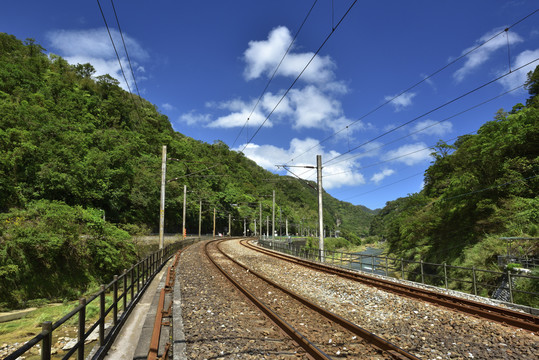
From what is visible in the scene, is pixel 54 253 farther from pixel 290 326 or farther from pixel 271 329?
pixel 290 326

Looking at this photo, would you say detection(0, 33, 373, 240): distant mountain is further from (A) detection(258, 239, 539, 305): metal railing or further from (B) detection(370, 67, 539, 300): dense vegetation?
(B) detection(370, 67, 539, 300): dense vegetation

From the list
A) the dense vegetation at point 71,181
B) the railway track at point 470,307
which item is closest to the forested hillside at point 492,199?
the railway track at point 470,307

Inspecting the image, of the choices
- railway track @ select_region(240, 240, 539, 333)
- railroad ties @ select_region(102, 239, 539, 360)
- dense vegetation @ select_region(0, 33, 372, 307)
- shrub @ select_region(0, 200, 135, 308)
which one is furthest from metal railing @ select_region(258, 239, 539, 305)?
shrub @ select_region(0, 200, 135, 308)

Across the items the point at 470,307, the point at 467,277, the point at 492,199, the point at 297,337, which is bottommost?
the point at 467,277

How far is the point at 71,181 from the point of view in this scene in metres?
34.2

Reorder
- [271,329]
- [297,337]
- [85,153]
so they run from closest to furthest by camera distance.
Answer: [297,337], [271,329], [85,153]

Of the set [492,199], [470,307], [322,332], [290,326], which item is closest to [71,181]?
[290,326]

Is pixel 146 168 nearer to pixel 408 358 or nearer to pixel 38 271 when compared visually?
pixel 38 271

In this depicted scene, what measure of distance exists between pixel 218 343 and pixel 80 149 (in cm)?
4080

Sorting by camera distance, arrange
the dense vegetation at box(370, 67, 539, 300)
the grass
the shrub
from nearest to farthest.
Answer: the grass
the shrub
the dense vegetation at box(370, 67, 539, 300)

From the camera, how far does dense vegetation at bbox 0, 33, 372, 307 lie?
19.5 m

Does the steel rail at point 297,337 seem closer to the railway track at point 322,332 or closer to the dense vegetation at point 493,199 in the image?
the railway track at point 322,332

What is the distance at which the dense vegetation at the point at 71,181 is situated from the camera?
19.5 m

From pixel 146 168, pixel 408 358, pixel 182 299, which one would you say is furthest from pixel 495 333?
pixel 146 168
